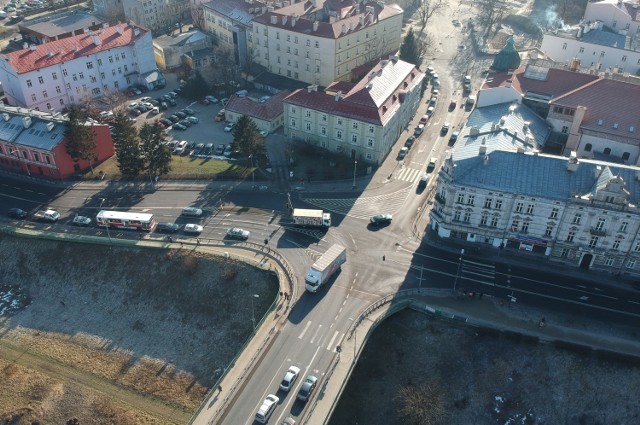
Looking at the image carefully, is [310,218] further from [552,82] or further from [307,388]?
[552,82]

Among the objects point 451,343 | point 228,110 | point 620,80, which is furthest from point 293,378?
point 620,80

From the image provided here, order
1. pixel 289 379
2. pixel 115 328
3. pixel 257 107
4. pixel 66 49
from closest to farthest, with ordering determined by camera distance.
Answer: pixel 289 379 → pixel 115 328 → pixel 257 107 → pixel 66 49

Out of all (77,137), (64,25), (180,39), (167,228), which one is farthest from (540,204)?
(64,25)

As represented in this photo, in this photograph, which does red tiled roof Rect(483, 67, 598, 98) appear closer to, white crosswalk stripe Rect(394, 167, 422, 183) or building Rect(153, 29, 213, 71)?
white crosswalk stripe Rect(394, 167, 422, 183)

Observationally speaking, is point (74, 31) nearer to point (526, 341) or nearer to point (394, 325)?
point (394, 325)

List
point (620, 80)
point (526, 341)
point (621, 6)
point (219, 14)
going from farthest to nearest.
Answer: point (219, 14) → point (621, 6) → point (620, 80) → point (526, 341)

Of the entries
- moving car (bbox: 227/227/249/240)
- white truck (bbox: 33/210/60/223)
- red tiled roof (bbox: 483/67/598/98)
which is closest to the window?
red tiled roof (bbox: 483/67/598/98)
